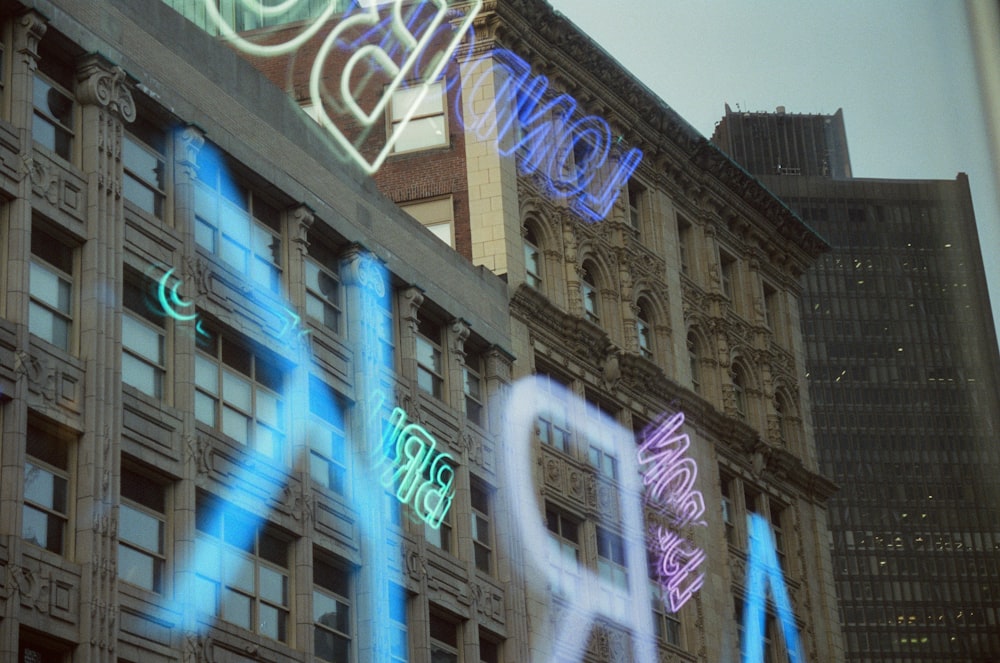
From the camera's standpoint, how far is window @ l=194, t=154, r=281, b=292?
112 feet

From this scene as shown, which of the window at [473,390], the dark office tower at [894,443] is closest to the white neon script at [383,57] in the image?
the window at [473,390]

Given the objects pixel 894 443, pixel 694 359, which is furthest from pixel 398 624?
pixel 894 443

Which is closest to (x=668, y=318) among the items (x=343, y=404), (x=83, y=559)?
(x=343, y=404)

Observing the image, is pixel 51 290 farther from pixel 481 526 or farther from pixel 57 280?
pixel 481 526

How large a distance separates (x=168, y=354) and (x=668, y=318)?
24.7 metres

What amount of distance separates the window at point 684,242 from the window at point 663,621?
39.7 ft

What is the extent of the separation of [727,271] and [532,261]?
13.0 m

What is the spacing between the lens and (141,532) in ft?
96.6

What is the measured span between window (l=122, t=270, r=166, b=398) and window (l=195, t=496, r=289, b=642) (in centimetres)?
240

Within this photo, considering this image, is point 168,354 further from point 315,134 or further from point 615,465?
point 615,465

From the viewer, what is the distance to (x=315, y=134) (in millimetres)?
38781

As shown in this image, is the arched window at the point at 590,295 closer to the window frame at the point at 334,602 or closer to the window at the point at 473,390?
the window at the point at 473,390

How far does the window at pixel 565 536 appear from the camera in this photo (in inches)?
1756

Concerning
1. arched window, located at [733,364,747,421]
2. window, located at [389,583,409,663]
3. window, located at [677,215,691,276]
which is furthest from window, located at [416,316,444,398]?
arched window, located at [733,364,747,421]
